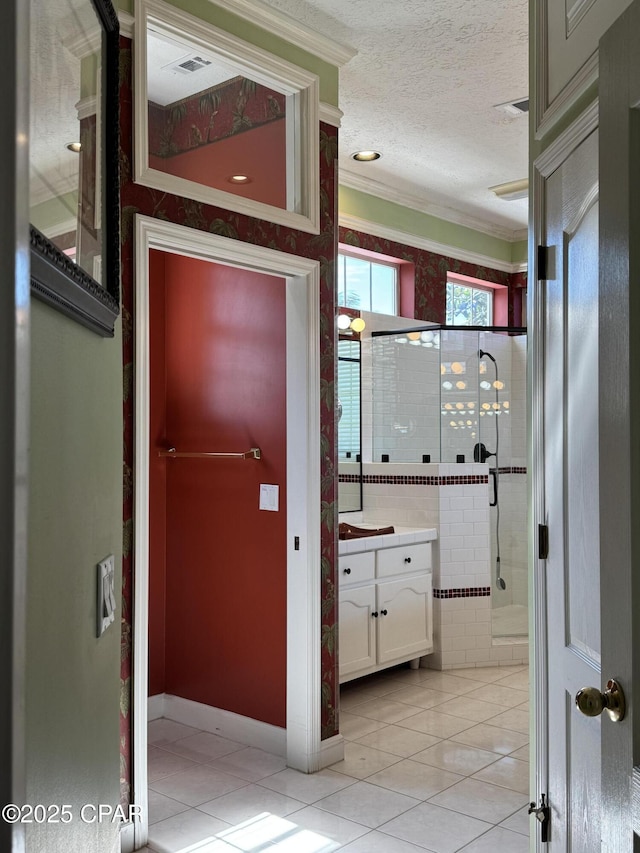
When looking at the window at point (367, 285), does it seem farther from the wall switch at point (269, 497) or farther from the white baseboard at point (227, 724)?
the white baseboard at point (227, 724)

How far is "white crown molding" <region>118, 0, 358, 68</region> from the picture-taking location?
10.5 feet

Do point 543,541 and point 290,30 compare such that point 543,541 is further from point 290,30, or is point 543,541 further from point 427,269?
point 427,269

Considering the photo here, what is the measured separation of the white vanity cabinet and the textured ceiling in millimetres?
2407

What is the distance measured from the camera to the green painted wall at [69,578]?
Answer: 93cm

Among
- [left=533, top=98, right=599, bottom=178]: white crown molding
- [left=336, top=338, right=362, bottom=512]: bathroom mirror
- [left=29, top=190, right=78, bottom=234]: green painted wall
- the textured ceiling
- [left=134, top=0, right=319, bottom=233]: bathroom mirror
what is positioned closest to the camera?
[left=29, top=190, right=78, bottom=234]: green painted wall

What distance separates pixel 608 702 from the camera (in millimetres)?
1198

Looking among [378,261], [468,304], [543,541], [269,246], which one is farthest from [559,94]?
[468,304]

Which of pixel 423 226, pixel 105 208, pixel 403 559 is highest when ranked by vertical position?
pixel 423 226

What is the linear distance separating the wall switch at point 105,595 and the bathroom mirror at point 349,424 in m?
3.80

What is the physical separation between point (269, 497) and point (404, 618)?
1.60 metres

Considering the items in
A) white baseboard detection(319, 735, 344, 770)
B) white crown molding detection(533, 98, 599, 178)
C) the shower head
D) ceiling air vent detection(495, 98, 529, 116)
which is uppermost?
ceiling air vent detection(495, 98, 529, 116)

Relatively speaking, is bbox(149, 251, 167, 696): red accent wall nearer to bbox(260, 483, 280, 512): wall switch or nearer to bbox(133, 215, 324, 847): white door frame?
bbox(260, 483, 280, 512): wall switch

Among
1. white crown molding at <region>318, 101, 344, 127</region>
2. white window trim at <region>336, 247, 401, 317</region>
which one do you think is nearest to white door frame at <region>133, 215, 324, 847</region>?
white crown molding at <region>318, 101, 344, 127</region>

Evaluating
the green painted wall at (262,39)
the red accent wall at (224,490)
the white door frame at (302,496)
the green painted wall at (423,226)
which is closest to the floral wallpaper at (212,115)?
the green painted wall at (262,39)
